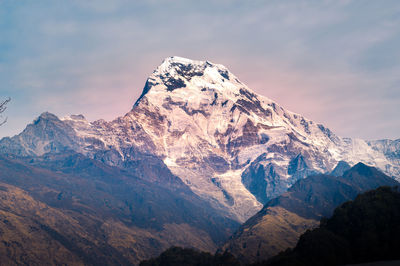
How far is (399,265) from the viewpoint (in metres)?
199

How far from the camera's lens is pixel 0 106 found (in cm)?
11594

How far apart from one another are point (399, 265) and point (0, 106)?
194283mm

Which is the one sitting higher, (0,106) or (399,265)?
(0,106)

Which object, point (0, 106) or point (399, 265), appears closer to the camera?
point (0, 106)
